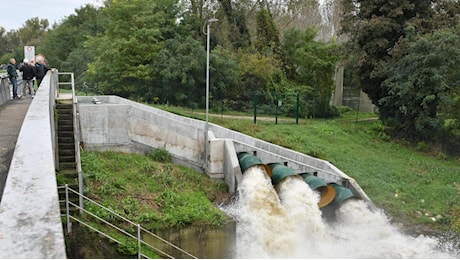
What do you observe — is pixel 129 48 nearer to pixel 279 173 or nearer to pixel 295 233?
pixel 279 173

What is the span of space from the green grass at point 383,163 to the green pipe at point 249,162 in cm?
275

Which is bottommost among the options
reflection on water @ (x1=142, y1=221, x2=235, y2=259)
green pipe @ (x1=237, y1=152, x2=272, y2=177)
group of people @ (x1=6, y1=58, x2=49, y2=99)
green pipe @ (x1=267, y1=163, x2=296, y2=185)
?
reflection on water @ (x1=142, y1=221, x2=235, y2=259)

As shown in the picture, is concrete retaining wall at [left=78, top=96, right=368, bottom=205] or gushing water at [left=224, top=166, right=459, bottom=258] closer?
gushing water at [left=224, top=166, right=459, bottom=258]

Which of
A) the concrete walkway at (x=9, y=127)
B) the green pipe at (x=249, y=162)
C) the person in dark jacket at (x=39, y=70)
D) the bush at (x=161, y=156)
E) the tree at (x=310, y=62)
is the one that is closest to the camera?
the concrete walkway at (x=9, y=127)

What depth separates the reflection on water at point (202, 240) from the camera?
12.0 m

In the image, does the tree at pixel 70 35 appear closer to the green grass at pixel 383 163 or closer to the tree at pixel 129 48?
the tree at pixel 129 48

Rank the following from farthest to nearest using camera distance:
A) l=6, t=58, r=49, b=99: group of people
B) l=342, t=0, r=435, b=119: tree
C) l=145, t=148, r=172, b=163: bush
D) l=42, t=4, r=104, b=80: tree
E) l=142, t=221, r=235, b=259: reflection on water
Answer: l=42, t=4, r=104, b=80: tree
l=342, t=0, r=435, b=119: tree
l=145, t=148, r=172, b=163: bush
l=6, t=58, r=49, b=99: group of people
l=142, t=221, r=235, b=259: reflection on water

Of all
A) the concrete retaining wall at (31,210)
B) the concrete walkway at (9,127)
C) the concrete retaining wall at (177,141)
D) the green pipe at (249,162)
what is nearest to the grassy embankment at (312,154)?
the concrete retaining wall at (177,141)

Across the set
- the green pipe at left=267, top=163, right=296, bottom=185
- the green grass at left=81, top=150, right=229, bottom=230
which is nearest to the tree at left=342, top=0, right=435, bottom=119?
the green pipe at left=267, top=163, right=296, bottom=185

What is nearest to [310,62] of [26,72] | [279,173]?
[279,173]

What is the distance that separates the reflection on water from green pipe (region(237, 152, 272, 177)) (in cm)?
256

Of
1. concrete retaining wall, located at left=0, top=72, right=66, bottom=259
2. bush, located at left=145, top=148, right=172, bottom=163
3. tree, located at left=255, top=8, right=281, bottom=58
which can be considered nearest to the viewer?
concrete retaining wall, located at left=0, top=72, right=66, bottom=259

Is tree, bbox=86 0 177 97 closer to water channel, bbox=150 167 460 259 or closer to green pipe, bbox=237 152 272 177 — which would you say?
green pipe, bbox=237 152 272 177

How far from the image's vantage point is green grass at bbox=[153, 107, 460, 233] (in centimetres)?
1433
